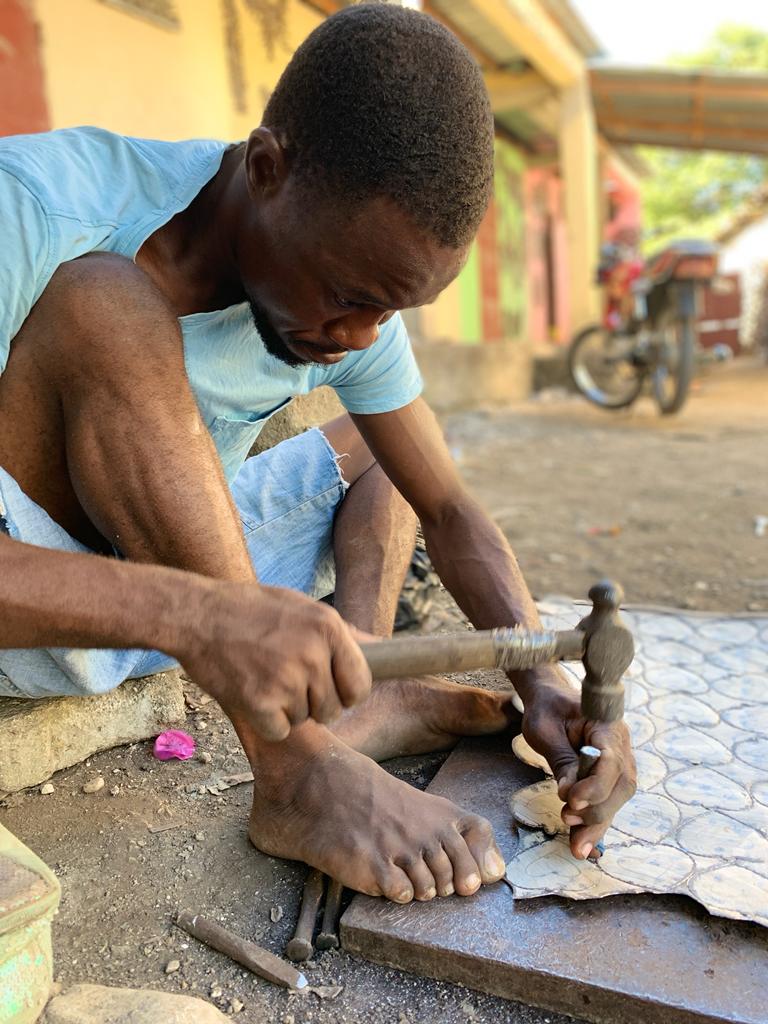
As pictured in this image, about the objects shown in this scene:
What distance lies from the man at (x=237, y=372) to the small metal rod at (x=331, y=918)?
0.07 metres

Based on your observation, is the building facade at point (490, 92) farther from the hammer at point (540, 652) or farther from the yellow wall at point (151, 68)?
the hammer at point (540, 652)

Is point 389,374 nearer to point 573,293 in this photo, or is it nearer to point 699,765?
point 699,765

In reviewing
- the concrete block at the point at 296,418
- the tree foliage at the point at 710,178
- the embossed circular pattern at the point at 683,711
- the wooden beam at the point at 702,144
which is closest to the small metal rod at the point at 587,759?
the embossed circular pattern at the point at 683,711

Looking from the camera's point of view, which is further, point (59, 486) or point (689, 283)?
point (689, 283)

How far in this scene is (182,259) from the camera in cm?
163

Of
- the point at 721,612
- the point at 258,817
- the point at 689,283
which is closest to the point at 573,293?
the point at 689,283

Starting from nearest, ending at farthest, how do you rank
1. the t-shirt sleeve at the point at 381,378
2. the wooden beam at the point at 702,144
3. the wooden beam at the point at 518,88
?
the t-shirt sleeve at the point at 381,378 < the wooden beam at the point at 518,88 < the wooden beam at the point at 702,144

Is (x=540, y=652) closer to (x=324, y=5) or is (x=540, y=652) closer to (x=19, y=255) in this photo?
(x=19, y=255)

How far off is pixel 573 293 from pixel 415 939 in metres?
9.22

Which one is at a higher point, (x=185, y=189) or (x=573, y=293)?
(x=185, y=189)

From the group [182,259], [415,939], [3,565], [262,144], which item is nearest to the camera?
[3,565]

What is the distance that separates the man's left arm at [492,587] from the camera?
1.46 m

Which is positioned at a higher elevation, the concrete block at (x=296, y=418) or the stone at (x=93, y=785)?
the concrete block at (x=296, y=418)

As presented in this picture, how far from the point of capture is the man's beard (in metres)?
1.62
